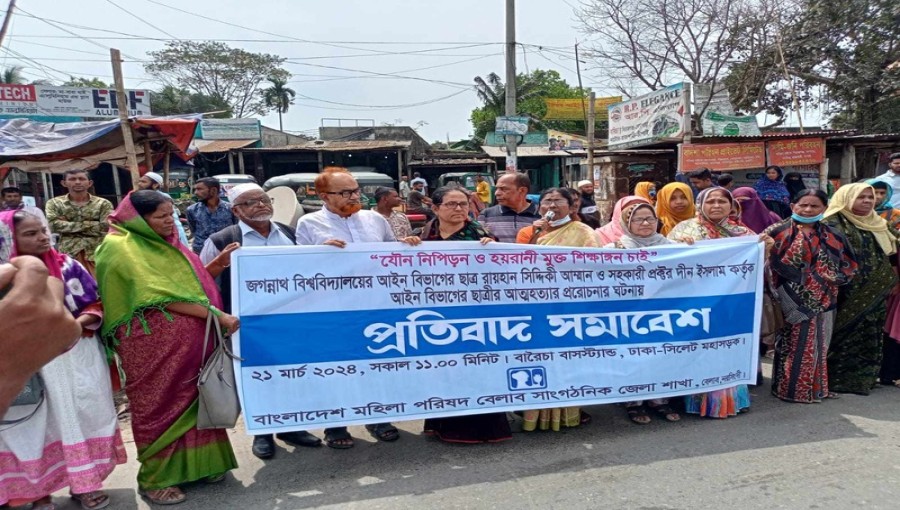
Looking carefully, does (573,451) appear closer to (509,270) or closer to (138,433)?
(509,270)

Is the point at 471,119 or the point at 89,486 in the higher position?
the point at 471,119

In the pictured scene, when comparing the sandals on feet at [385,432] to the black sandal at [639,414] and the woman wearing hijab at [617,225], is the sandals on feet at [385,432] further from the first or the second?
the woman wearing hijab at [617,225]

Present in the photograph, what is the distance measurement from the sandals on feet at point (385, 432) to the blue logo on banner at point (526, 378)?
2.44ft

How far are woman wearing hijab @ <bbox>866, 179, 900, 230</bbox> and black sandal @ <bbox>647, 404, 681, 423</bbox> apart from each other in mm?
2269

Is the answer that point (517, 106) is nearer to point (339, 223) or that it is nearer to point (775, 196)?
point (775, 196)

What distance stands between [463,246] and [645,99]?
867 cm

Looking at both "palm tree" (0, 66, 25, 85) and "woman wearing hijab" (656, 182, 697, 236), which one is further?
"palm tree" (0, 66, 25, 85)

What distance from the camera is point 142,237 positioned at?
2.68 meters

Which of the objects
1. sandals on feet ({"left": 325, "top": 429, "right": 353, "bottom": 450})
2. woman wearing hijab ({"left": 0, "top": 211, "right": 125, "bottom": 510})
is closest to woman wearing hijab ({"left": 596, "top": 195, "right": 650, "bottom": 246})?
sandals on feet ({"left": 325, "top": 429, "right": 353, "bottom": 450})

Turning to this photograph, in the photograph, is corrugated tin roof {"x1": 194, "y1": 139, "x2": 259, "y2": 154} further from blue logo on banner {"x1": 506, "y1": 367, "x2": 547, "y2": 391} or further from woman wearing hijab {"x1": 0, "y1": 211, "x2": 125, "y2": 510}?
blue logo on banner {"x1": 506, "y1": 367, "x2": 547, "y2": 391}

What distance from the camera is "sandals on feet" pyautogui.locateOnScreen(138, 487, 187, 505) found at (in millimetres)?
2646

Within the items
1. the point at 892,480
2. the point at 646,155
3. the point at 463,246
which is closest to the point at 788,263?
the point at 892,480

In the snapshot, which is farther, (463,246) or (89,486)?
(463,246)

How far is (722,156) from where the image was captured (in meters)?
9.73
